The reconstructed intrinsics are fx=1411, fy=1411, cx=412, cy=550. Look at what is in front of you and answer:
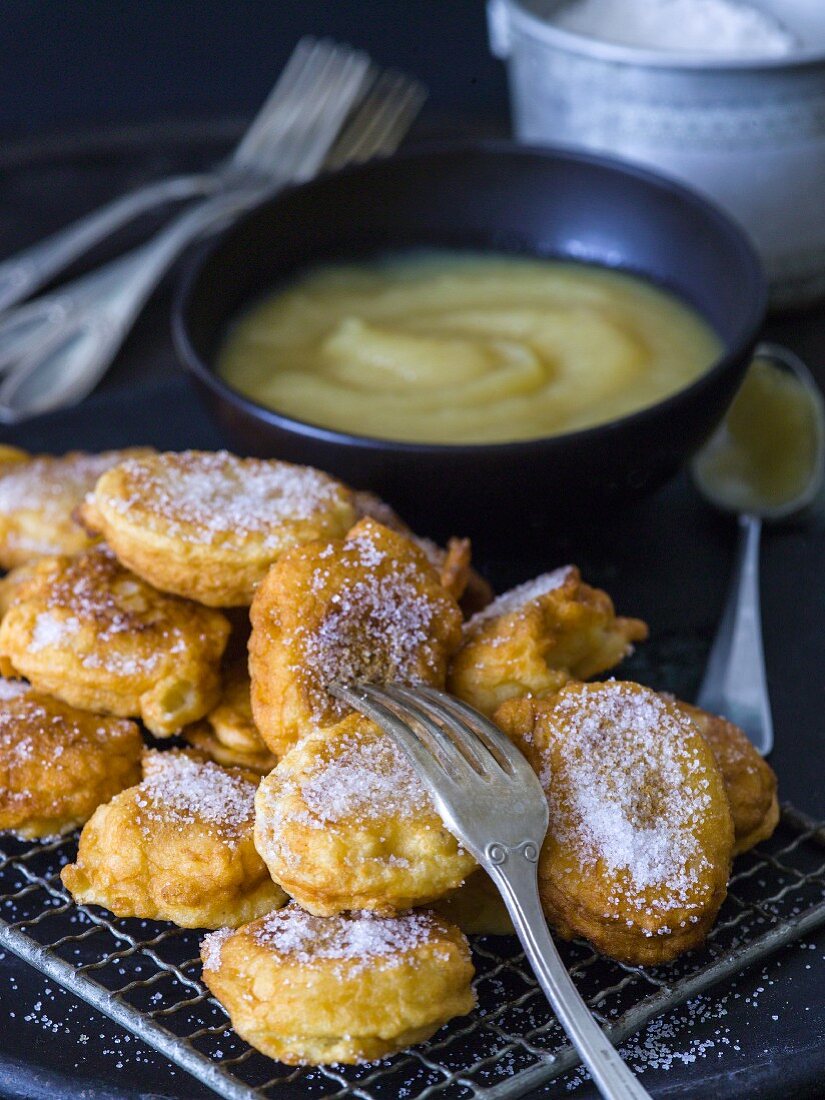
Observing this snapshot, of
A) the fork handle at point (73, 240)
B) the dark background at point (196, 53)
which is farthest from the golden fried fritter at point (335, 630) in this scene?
the dark background at point (196, 53)

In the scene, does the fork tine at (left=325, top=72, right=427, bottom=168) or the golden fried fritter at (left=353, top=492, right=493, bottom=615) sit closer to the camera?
the golden fried fritter at (left=353, top=492, right=493, bottom=615)

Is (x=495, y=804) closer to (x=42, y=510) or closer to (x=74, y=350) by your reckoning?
(x=42, y=510)

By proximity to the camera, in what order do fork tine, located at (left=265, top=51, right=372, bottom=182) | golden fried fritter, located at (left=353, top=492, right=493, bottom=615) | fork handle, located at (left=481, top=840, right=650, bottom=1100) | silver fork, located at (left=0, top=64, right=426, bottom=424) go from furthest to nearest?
fork tine, located at (left=265, top=51, right=372, bottom=182) < silver fork, located at (left=0, top=64, right=426, bottom=424) < golden fried fritter, located at (left=353, top=492, right=493, bottom=615) < fork handle, located at (left=481, top=840, right=650, bottom=1100)

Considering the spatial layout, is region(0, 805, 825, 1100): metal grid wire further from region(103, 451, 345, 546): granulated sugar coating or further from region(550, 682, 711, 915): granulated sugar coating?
region(103, 451, 345, 546): granulated sugar coating

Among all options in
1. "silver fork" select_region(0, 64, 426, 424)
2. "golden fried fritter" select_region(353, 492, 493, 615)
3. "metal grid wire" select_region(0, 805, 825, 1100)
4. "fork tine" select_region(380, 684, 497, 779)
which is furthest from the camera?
"silver fork" select_region(0, 64, 426, 424)

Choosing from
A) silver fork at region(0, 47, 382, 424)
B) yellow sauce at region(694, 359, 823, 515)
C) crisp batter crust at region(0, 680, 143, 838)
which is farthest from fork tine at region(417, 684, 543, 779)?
silver fork at region(0, 47, 382, 424)

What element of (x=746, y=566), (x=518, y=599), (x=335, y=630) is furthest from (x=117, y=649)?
(x=746, y=566)

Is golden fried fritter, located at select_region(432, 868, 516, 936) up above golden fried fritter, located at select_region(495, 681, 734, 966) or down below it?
below

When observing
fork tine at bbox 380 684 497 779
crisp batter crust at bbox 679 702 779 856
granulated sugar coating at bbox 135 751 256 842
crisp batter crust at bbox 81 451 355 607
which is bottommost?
crisp batter crust at bbox 679 702 779 856
